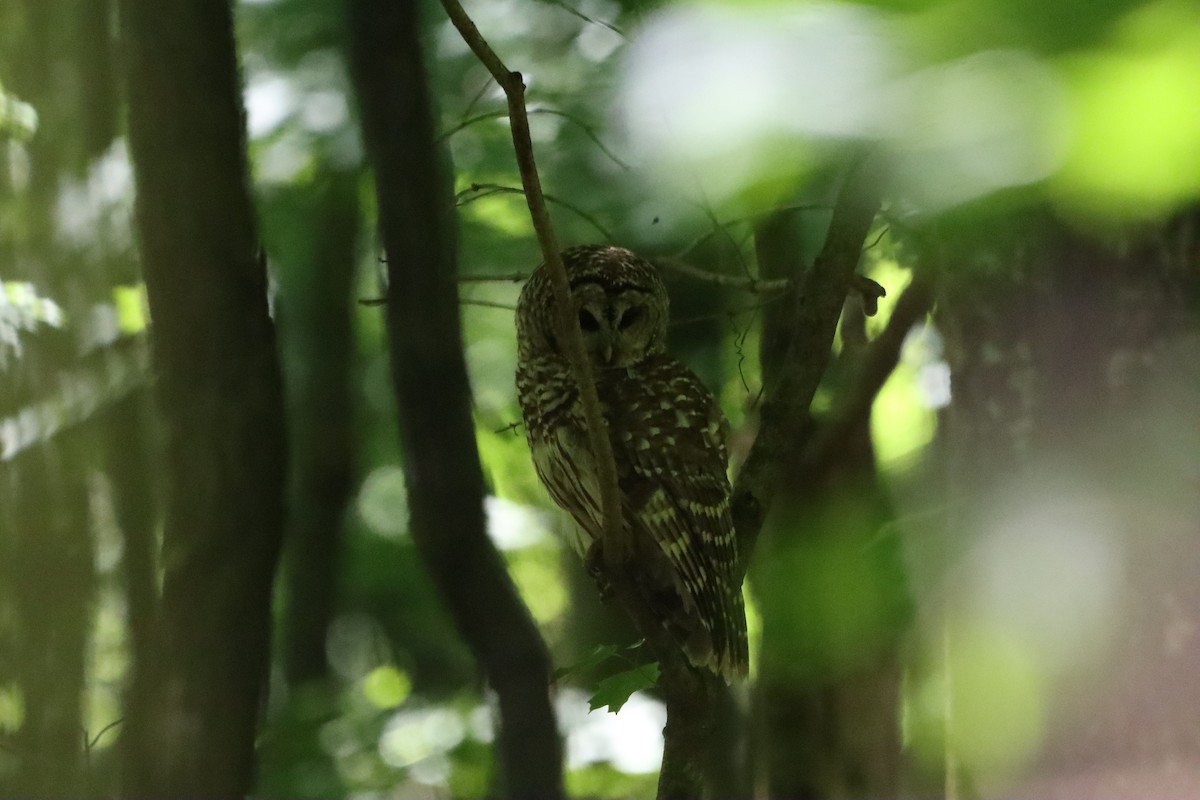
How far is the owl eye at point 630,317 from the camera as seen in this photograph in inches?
66.0

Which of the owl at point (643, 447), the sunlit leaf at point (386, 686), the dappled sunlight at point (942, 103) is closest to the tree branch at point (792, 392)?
the owl at point (643, 447)

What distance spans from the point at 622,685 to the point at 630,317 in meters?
0.58

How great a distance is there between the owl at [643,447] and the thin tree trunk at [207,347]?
405mm

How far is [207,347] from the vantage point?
5.21ft

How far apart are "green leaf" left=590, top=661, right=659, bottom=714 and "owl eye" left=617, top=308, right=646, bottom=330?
53 cm

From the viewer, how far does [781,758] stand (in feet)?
6.63

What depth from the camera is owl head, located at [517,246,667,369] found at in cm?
163

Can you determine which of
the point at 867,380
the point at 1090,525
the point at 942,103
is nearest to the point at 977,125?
the point at 942,103

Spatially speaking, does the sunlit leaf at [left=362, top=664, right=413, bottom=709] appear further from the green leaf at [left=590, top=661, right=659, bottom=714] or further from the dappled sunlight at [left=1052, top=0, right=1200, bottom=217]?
the dappled sunlight at [left=1052, top=0, right=1200, bottom=217]

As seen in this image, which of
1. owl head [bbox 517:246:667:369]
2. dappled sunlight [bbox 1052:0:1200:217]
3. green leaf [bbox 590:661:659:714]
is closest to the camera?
dappled sunlight [bbox 1052:0:1200:217]

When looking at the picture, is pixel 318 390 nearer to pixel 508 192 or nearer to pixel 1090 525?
pixel 508 192

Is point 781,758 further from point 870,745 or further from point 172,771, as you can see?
point 172,771

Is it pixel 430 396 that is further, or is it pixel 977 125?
pixel 430 396

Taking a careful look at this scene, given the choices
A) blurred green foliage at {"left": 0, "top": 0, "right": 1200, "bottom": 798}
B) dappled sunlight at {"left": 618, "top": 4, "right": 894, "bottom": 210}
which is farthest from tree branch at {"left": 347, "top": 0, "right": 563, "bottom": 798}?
dappled sunlight at {"left": 618, "top": 4, "right": 894, "bottom": 210}
